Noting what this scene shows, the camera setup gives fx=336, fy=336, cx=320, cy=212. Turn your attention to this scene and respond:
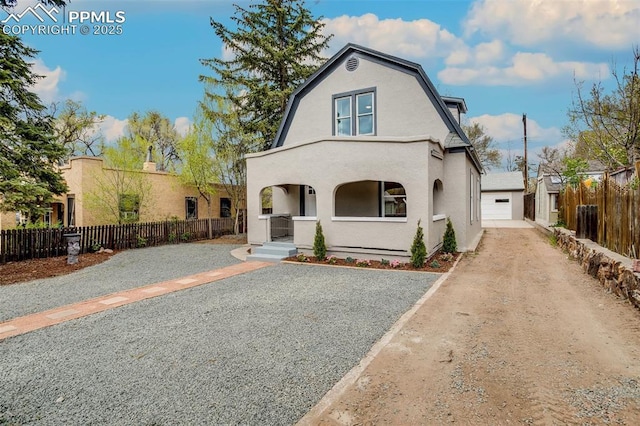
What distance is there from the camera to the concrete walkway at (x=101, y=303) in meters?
5.18

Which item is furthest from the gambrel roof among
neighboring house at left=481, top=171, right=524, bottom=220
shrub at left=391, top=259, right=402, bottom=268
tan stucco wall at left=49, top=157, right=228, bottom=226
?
neighboring house at left=481, top=171, right=524, bottom=220

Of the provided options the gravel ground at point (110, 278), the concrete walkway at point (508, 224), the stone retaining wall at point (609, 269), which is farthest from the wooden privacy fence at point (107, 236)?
the concrete walkway at point (508, 224)

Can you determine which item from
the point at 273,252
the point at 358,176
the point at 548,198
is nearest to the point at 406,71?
the point at 358,176

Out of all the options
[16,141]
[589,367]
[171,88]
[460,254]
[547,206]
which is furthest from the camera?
[171,88]

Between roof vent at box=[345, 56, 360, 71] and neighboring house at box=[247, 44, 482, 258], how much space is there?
0.12 feet

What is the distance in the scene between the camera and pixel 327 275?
8562 mm

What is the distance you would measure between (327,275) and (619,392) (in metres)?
6.04

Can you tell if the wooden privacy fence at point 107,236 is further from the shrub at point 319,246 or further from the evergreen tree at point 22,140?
the shrub at point 319,246

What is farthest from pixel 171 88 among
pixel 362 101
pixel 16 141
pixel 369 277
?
pixel 369 277

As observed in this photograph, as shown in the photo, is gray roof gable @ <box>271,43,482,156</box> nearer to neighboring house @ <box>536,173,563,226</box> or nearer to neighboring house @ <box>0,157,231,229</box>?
neighboring house @ <box>0,157,231,229</box>

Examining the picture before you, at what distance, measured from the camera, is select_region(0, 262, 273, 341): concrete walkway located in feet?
17.0

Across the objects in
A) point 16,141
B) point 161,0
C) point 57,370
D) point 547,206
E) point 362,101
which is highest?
point 161,0

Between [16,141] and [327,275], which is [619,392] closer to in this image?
[327,275]

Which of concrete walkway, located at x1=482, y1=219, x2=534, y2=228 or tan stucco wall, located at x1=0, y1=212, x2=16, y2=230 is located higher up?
tan stucco wall, located at x1=0, y1=212, x2=16, y2=230
